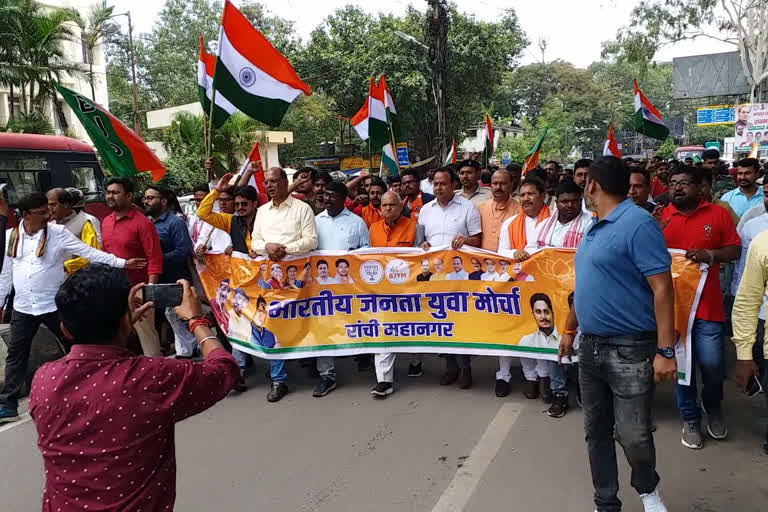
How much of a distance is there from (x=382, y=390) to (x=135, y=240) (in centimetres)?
253

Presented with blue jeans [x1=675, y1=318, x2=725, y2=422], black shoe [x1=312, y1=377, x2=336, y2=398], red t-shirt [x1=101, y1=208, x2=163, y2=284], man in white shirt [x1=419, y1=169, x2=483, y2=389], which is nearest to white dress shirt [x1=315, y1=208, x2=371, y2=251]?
man in white shirt [x1=419, y1=169, x2=483, y2=389]

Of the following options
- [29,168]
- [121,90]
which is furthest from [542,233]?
[121,90]

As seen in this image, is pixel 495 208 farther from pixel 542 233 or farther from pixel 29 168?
pixel 29 168

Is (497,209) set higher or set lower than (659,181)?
lower

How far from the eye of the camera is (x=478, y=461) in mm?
3979

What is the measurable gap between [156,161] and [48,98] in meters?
21.9

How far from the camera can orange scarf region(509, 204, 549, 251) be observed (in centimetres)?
517

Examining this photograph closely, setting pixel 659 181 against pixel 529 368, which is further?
pixel 659 181

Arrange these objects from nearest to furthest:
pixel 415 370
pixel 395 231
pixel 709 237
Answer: pixel 709 237, pixel 395 231, pixel 415 370

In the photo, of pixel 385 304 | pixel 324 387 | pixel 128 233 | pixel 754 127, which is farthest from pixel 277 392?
pixel 754 127

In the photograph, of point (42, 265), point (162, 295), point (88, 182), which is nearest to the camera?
point (162, 295)

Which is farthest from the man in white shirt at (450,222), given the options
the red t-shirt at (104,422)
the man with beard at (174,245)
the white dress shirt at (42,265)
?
the red t-shirt at (104,422)

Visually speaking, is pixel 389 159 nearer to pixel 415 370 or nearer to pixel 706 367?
pixel 415 370

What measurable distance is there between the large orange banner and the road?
1.44 feet
